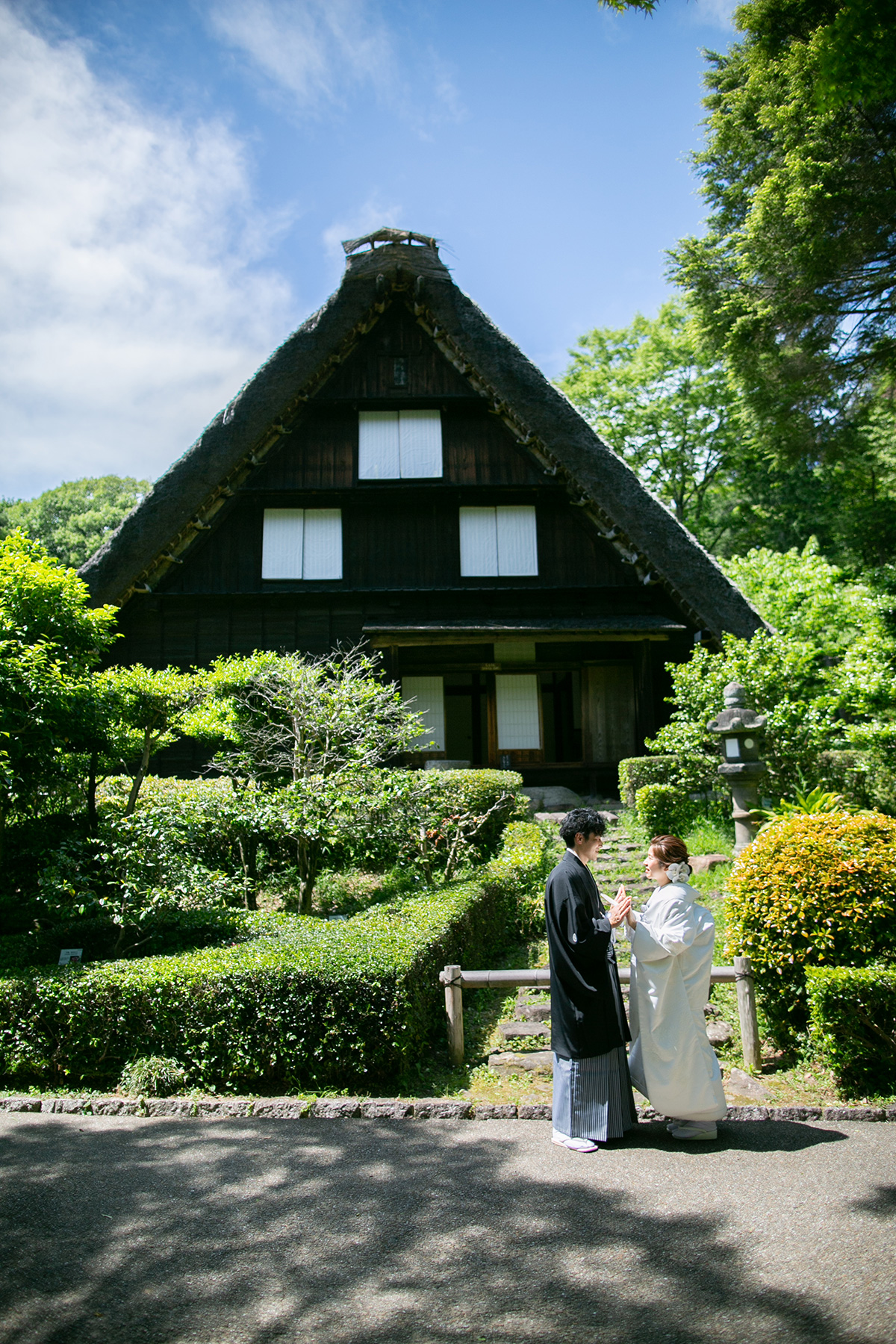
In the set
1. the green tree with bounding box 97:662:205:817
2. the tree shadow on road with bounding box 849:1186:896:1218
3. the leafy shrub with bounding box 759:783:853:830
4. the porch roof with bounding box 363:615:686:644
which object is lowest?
the tree shadow on road with bounding box 849:1186:896:1218

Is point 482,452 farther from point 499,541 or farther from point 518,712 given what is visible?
point 518,712

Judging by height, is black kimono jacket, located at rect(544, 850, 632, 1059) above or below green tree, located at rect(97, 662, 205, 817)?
below

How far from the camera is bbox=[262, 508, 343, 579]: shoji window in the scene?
13195 millimetres

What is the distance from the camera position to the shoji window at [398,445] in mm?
13516

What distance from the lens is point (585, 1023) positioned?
365 cm

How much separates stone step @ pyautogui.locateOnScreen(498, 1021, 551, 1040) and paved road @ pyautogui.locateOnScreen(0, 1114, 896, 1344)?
133 centimetres

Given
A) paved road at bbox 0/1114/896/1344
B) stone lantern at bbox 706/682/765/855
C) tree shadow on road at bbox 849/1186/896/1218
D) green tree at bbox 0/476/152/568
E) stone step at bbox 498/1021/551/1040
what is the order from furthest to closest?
green tree at bbox 0/476/152/568 < stone lantern at bbox 706/682/765/855 < stone step at bbox 498/1021/551/1040 < tree shadow on road at bbox 849/1186/896/1218 < paved road at bbox 0/1114/896/1344

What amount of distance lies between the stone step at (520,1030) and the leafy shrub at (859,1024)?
179cm

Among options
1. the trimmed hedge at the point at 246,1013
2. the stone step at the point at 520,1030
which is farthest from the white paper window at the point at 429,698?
the trimmed hedge at the point at 246,1013

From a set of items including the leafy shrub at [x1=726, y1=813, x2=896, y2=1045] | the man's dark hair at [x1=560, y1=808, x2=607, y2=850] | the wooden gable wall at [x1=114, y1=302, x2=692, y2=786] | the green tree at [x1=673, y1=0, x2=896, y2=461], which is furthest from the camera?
the wooden gable wall at [x1=114, y1=302, x2=692, y2=786]

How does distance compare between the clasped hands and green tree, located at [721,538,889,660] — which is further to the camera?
green tree, located at [721,538,889,660]

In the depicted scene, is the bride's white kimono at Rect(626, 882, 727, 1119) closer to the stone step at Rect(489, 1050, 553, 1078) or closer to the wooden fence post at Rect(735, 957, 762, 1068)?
the wooden fence post at Rect(735, 957, 762, 1068)

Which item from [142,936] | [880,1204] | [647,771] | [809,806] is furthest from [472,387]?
[880,1204]

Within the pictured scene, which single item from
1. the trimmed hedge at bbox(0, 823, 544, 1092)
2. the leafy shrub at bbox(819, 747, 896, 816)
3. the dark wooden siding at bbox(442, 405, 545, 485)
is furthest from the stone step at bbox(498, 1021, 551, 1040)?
the dark wooden siding at bbox(442, 405, 545, 485)
